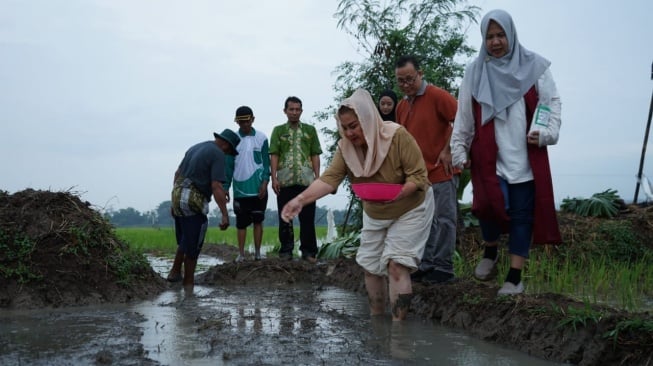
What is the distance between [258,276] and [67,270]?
2.21m

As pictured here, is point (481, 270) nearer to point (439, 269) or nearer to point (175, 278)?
point (439, 269)

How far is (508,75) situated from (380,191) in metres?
1.17

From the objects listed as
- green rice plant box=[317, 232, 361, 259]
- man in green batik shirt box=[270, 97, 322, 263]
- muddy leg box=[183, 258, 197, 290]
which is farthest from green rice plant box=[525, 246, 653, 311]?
muddy leg box=[183, 258, 197, 290]

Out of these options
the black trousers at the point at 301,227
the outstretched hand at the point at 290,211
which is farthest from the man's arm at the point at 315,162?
the outstretched hand at the point at 290,211

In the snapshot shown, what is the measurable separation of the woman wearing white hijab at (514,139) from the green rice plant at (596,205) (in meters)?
5.53

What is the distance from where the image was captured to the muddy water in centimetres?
379

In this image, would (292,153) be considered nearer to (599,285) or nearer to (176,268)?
(176,268)

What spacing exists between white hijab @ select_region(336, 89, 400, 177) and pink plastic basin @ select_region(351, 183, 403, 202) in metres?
0.08

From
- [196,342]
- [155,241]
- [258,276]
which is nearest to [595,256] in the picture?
[258,276]

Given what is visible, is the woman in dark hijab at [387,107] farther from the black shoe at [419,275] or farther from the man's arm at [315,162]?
the black shoe at [419,275]

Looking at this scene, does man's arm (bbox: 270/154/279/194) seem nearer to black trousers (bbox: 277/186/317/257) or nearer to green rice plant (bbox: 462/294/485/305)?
black trousers (bbox: 277/186/317/257)

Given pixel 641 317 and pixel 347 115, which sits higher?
pixel 347 115

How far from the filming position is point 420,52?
1027 cm

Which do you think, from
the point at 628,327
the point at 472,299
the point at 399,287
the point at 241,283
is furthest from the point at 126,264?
the point at 628,327
